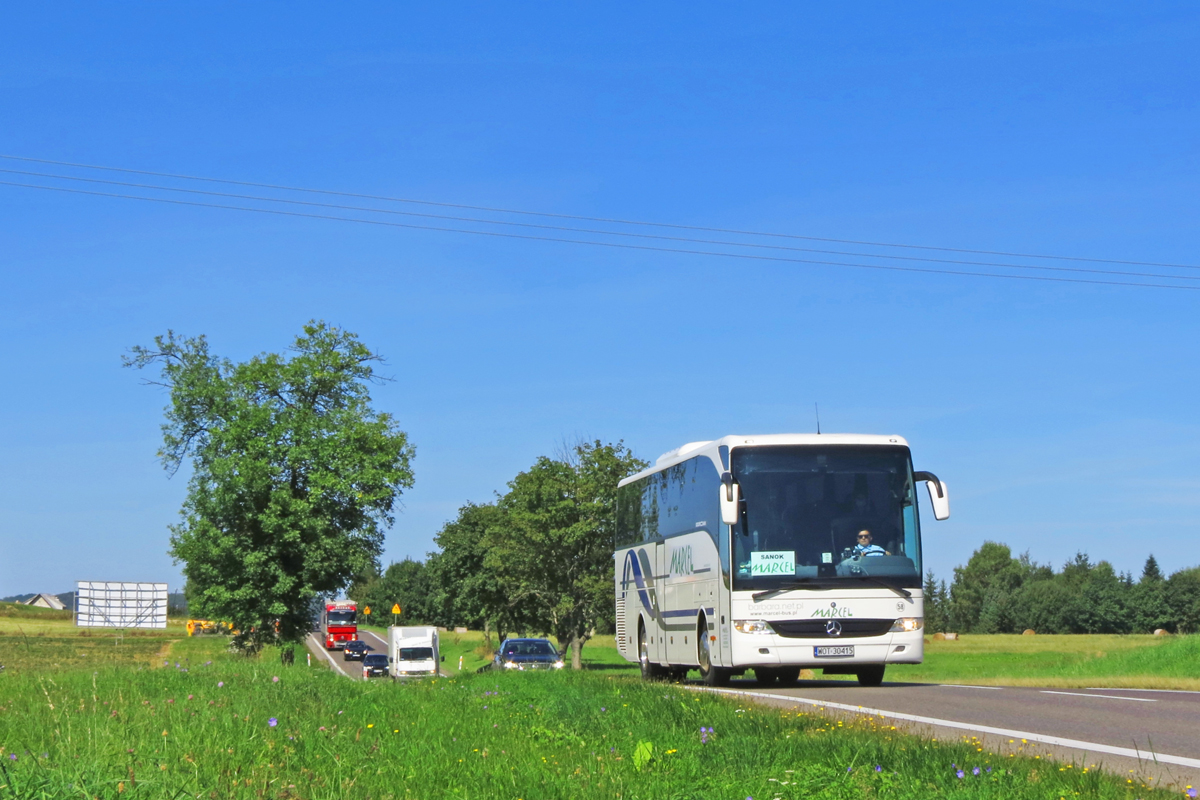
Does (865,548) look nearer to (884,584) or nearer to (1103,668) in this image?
(884,584)

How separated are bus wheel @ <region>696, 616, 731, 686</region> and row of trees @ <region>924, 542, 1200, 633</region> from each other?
87440 mm

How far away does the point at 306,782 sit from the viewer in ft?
22.4

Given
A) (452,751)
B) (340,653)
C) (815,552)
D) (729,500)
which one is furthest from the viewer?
(340,653)

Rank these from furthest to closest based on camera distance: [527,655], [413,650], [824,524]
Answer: [413,650] → [527,655] → [824,524]

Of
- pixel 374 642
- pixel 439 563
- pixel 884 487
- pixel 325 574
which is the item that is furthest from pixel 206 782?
pixel 374 642

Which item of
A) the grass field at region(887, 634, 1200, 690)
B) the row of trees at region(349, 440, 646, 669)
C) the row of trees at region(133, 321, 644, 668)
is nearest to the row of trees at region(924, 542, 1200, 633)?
the grass field at region(887, 634, 1200, 690)

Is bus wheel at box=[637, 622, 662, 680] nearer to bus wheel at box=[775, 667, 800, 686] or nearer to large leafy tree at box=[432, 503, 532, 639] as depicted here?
bus wheel at box=[775, 667, 800, 686]

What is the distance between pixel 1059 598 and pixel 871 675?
13277 cm

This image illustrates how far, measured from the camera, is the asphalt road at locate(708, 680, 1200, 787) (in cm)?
926

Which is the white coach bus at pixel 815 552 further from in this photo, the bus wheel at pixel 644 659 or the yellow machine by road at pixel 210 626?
the yellow machine by road at pixel 210 626

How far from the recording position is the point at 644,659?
24141 mm

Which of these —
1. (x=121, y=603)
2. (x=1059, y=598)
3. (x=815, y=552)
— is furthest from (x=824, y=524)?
(x=1059, y=598)

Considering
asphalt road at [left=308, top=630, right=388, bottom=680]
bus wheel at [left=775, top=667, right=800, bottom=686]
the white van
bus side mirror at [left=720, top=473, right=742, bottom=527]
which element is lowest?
asphalt road at [left=308, top=630, right=388, bottom=680]

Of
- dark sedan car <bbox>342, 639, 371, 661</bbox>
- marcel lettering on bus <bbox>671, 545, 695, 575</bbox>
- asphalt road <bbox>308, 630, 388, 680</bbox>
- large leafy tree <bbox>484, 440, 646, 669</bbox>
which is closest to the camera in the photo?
marcel lettering on bus <bbox>671, 545, 695, 575</bbox>
